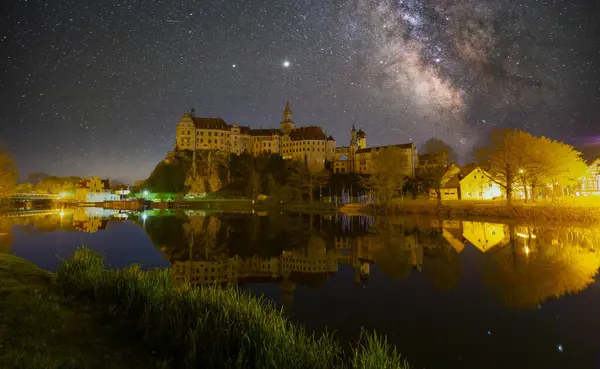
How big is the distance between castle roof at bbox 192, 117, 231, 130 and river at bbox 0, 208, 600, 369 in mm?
108689

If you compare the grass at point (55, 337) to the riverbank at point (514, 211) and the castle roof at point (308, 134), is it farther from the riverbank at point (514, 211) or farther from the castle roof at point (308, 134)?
the castle roof at point (308, 134)

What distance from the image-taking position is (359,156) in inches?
5212

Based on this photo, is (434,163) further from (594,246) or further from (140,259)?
(140,259)

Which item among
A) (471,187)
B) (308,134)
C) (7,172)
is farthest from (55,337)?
(308,134)

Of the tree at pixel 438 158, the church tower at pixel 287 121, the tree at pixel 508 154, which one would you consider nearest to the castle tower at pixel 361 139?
the church tower at pixel 287 121

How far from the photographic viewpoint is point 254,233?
3325cm

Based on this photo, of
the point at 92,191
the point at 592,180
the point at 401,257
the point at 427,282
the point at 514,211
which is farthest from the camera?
the point at 92,191

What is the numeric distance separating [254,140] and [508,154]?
110226 mm

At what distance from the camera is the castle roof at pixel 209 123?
13312 centimetres

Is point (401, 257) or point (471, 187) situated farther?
point (471, 187)

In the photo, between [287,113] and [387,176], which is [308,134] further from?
[387,176]

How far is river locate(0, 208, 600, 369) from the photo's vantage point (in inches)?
332

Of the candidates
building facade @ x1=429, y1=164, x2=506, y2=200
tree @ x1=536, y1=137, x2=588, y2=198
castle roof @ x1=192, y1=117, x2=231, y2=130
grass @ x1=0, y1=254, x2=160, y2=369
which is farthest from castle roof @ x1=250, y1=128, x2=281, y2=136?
grass @ x1=0, y1=254, x2=160, y2=369

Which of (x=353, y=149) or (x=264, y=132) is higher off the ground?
(x=264, y=132)
